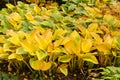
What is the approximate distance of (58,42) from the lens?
2.92 meters

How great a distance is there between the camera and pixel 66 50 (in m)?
2.90

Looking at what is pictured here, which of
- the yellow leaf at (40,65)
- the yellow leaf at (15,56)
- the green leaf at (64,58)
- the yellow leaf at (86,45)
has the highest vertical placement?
the yellow leaf at (86,45)

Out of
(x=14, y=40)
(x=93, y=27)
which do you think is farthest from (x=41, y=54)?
(x=93, y=27)

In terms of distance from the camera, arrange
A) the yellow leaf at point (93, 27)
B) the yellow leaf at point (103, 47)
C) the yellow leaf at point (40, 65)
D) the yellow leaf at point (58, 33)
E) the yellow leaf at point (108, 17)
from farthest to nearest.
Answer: the yellow leaf at point (108, 17) < the yellow leaf at point (93, 27) < the yellow leaf at point (58, 33) < the yellow leaf at point (103, 47) < the yellow leaf at point (40, 65)

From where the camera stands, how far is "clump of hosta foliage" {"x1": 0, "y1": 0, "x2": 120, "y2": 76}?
287 centimetres

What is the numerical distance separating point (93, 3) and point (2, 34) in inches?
55.0

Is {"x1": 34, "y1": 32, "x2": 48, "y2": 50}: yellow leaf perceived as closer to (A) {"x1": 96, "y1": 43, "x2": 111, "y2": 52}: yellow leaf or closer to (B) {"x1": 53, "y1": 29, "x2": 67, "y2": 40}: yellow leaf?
(B) {"x1": 53, "y1": 29, "x2": 67, "y2": 40}: yellow leaf

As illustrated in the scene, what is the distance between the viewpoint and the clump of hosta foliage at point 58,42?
2.87 meters

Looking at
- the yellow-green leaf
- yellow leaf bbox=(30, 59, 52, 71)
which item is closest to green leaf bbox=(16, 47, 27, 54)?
yellow leaf bbox=(30, 59, 52, 71)

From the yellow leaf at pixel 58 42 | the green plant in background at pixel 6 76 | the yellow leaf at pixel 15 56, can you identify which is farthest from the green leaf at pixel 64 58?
the green plant in background at pixel 6 76

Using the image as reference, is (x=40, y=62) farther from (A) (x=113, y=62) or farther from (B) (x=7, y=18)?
(B) (x=7, y=18)

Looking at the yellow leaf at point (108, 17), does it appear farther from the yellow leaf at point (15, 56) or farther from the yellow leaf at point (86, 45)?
the yellow leaf at point (15, 56)

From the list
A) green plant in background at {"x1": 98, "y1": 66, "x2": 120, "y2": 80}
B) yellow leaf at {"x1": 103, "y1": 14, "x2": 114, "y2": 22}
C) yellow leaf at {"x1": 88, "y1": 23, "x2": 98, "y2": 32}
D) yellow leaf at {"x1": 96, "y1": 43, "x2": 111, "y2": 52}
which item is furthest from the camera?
yellow leaf at {"x1": 103, "y1": 14, "x2": 114, "y2": 22}

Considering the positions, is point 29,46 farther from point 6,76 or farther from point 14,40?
point 6,76
